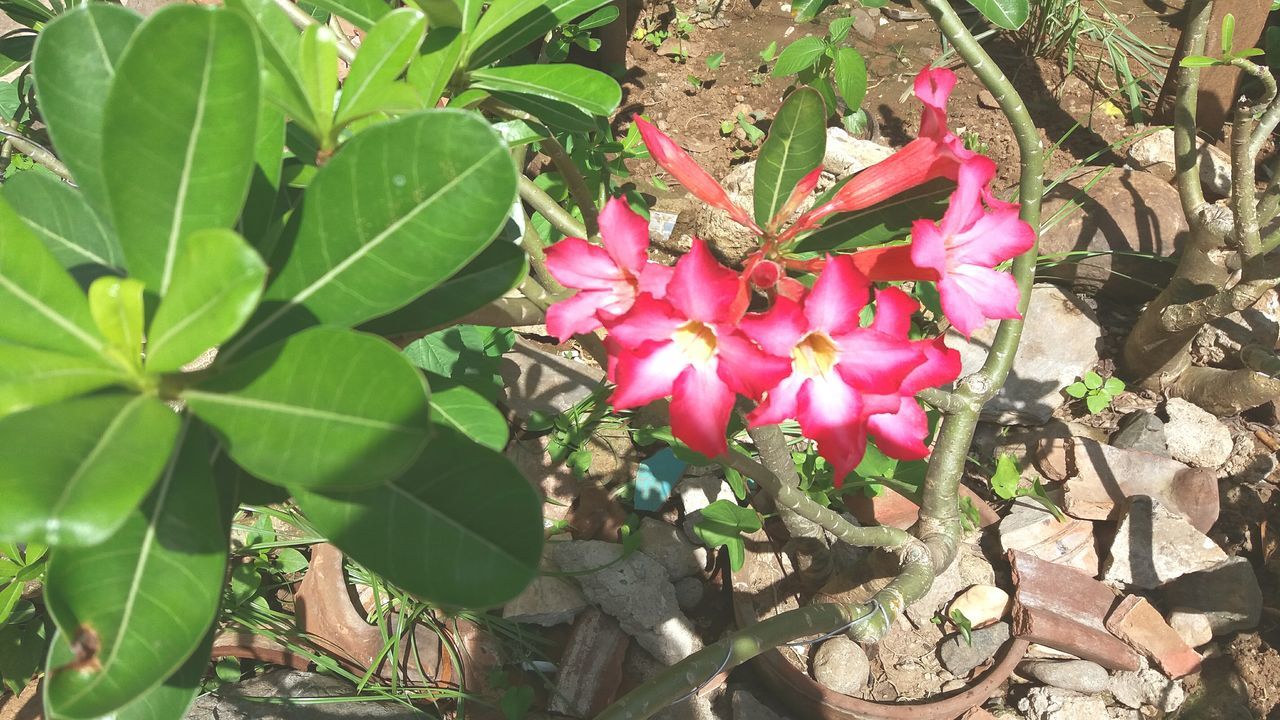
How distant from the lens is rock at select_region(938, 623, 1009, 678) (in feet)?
5.69

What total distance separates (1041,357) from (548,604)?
1.50 m

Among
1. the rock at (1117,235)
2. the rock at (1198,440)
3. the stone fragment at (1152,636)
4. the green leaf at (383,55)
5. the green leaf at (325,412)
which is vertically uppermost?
the green leaf at (383,55)

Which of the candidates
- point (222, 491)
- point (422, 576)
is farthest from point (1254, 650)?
point (222, 491)

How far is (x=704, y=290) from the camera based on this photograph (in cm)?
67

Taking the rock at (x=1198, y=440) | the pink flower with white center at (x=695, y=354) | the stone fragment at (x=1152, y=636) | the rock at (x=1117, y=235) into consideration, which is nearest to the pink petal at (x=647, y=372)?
the pink flower with white center at (x=695, y=354)

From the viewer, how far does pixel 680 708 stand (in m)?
1.66

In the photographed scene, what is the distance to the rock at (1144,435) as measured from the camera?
2060mm

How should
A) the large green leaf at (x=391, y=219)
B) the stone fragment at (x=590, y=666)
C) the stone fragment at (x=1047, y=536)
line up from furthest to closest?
the stone fragment at (x=1047, y=536) → the stone fragment at (x=590, y=666) → the large green leaf at (x=391, y=219)

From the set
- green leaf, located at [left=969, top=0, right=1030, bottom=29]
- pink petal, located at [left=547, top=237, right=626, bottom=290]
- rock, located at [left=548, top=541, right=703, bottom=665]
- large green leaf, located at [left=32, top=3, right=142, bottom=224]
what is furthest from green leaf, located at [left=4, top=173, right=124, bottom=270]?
rock, located at [left=548, top=541, right=703, bottom=665]

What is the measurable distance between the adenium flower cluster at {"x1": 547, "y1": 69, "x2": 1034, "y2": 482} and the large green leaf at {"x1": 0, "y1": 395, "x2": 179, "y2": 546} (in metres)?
0.37

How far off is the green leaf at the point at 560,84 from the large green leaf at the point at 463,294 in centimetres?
25

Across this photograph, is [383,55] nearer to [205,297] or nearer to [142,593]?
[205,297]

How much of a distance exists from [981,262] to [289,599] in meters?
1.71

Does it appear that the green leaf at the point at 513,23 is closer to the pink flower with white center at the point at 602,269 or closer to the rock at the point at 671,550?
the pink flower with white center at the point at 602,269
